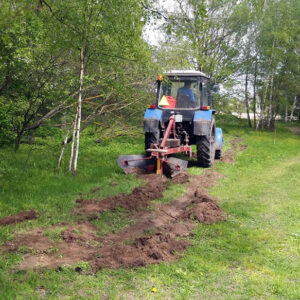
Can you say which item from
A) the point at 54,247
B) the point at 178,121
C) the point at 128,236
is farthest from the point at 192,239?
the point at 178,121

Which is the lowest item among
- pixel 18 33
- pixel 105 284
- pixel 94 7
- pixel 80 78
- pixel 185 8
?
pixel 105 284

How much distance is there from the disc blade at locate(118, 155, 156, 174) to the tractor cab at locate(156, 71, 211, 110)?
1.78m

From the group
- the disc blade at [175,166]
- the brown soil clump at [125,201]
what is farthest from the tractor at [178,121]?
the brown soil clump at [125,201]

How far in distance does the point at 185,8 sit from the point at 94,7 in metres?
12.0

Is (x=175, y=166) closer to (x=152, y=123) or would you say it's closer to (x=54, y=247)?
(x=152, y=123)

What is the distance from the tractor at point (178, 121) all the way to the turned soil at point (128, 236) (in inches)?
71.5

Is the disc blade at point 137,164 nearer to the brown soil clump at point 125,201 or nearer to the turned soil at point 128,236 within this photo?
the brown soil clump at point 125,201

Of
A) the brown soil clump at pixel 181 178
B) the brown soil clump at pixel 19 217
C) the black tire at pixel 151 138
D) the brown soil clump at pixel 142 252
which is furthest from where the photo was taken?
the black tire at pixel 151 138

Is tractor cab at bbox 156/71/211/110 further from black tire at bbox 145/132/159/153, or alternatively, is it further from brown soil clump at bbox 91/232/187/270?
brown soil clump at bbox 91/232/187/270

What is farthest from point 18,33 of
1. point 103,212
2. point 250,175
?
point 250,175

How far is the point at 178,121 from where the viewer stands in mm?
9633

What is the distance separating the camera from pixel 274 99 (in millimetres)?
22578

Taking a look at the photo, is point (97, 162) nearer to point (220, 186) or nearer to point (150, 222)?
point (220, 186)

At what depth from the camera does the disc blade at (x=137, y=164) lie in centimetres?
888
